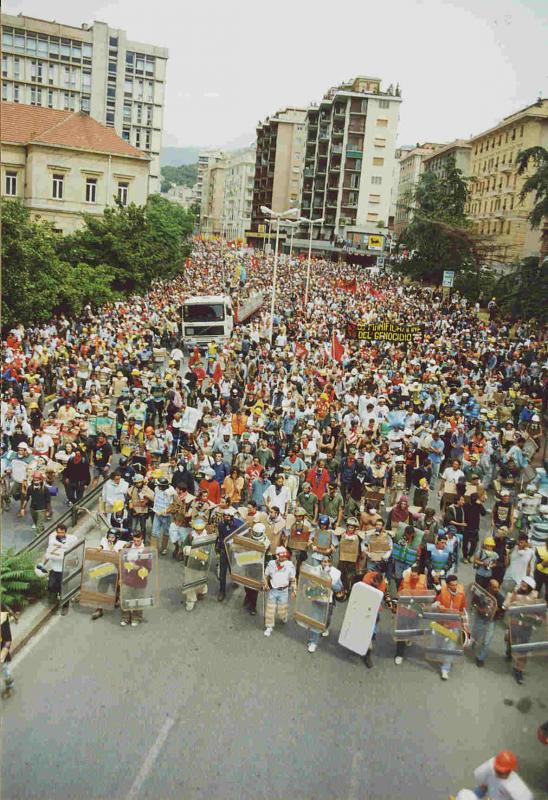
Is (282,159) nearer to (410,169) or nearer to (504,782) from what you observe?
(410,169)

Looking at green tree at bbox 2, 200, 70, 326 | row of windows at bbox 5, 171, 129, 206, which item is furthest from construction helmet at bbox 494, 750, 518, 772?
row of windows at bbox 5, 171, 129, 206

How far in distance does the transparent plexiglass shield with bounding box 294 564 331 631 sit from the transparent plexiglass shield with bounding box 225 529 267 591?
81cm

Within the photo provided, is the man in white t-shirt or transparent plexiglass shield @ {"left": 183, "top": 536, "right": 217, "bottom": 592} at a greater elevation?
the man in white t-shirt

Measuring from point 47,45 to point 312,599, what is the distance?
90.5m

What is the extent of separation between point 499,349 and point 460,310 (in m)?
12.8

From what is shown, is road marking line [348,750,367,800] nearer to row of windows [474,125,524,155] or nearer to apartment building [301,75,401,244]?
row of windows [474,125,524,155]

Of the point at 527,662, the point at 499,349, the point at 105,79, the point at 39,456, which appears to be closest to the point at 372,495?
the point at 527,662

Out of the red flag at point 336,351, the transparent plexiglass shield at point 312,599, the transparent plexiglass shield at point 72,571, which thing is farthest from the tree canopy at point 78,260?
the transparent plexiglass shield at point 312,599

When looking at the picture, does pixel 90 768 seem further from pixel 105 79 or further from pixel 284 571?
pixel 105 79

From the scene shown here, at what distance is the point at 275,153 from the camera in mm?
117750

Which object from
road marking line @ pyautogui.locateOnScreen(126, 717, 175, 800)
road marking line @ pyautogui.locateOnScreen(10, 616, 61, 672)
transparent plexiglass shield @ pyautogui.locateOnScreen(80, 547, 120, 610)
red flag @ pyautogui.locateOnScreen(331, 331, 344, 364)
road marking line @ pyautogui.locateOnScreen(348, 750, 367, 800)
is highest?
red flag @ pyautogui.locateOnScreen(331, 331, 344, 364)

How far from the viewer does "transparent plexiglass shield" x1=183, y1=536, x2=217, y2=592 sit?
9890 mm

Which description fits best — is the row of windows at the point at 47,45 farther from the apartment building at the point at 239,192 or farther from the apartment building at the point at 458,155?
the apartment building at the point at 239,192

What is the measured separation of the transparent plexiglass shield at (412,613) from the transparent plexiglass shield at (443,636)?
0.07 m
